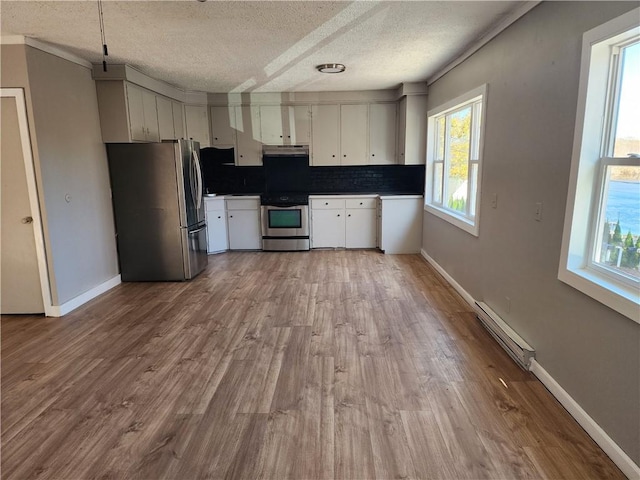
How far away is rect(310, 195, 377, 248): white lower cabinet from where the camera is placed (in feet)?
19.9

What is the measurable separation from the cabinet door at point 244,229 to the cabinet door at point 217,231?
0.08 metres

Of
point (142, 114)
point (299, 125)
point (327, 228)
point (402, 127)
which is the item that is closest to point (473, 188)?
point (402, 127)

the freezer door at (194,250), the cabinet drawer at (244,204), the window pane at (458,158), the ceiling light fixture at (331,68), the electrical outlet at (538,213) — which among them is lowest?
the freezer door at (194,250)

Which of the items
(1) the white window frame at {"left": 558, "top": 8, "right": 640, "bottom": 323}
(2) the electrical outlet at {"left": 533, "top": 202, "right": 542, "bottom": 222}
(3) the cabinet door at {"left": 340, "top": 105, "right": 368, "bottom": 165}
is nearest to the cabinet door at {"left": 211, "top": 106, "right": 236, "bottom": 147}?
(3) the cabinet door at {"left": 340, "top": 105, "right": 368, "bottom": 165}

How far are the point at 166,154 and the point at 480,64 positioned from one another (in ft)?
11.2

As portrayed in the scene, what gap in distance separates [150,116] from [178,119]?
924mm

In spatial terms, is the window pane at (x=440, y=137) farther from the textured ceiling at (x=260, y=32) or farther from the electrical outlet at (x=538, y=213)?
the electrical outlet at (x=538, y=213)

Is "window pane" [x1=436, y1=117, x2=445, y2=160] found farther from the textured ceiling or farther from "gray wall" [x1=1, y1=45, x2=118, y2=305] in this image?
"gray wall" [x1=1, y1=45, x2=118, y2=305]

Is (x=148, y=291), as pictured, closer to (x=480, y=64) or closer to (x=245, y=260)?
(x=245, y=260)

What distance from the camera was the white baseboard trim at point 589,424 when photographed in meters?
1.67

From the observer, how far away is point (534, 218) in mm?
2510

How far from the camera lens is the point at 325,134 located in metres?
6.21

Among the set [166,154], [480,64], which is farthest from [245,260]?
[480,64]

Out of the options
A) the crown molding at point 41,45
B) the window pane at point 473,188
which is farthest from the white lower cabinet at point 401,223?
the crown molding at point 41,45
